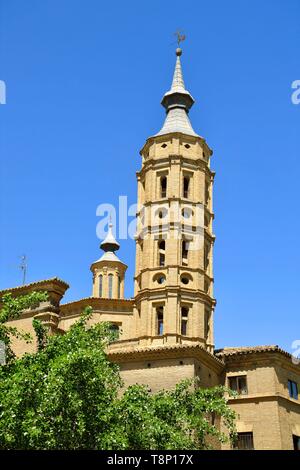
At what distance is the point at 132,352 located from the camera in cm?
3766

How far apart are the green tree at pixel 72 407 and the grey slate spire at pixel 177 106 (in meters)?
26.8

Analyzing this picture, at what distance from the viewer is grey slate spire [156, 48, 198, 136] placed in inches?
1870

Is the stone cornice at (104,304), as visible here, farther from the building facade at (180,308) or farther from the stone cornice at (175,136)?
the stone cornice at (175,136)

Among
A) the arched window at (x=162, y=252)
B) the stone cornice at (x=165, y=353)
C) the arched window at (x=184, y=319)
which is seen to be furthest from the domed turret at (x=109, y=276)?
the stone cornice at (x=165, y=353)

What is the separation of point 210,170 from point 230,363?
47.0 ft

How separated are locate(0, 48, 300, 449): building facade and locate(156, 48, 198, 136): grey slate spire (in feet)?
0.26

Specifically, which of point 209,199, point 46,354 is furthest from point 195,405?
point 209,199

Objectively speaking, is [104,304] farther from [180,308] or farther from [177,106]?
[177,106]

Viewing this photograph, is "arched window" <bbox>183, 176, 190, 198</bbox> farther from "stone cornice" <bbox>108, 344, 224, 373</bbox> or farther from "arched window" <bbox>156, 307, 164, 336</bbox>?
"stone cornice" <bbox>108, 344, 224, 373</bbox>

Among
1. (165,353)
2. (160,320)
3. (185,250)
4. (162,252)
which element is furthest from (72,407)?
(185,250)

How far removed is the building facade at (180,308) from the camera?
121 ft

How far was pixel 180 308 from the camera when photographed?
4122 cm

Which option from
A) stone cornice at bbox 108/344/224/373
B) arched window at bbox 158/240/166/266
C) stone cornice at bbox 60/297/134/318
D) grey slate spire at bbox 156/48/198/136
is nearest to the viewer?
stone cornice at bbox 108/344/224/373

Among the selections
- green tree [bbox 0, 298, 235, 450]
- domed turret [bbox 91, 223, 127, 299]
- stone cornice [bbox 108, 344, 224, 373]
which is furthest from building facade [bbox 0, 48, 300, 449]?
green tree [bbox 0, 298, 235, 450]
